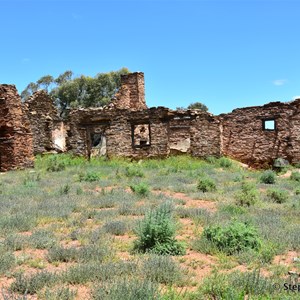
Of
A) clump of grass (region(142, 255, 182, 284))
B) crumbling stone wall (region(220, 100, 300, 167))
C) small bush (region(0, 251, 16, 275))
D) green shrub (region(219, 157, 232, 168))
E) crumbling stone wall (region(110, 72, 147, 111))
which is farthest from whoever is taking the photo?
crumbling stone wall (region(110, 72, 147, 111))

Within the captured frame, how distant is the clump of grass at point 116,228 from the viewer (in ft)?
22.8

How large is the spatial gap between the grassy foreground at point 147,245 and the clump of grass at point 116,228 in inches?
0.7

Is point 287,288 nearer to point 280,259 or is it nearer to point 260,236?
point 280,259

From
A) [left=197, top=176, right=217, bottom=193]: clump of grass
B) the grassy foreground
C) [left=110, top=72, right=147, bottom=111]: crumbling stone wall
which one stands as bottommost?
the grassy foreground

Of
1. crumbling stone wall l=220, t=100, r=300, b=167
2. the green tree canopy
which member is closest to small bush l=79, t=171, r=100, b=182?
crumbling stone wall l=220, t=100, r=300, b=167

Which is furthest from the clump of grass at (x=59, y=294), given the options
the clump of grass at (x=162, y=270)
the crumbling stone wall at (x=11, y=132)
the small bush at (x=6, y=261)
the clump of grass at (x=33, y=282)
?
the crumbling stone wall at (x=11, y=132)

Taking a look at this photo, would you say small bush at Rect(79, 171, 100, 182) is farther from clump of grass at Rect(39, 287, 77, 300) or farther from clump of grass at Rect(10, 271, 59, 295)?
clump of grass at Rect(39, 287, 77, 300)

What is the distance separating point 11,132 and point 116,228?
11885 mm

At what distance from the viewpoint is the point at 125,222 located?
24.4 feet

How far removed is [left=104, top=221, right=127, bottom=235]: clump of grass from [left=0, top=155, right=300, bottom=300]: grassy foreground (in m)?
0.02

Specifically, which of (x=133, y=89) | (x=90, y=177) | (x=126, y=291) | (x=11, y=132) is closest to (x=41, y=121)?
(x=133, y=89)

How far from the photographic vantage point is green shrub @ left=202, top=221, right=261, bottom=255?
579 cm

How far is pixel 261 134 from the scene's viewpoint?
Answer: 66.3 feet

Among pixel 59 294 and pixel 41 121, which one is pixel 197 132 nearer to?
pixel 41 121
